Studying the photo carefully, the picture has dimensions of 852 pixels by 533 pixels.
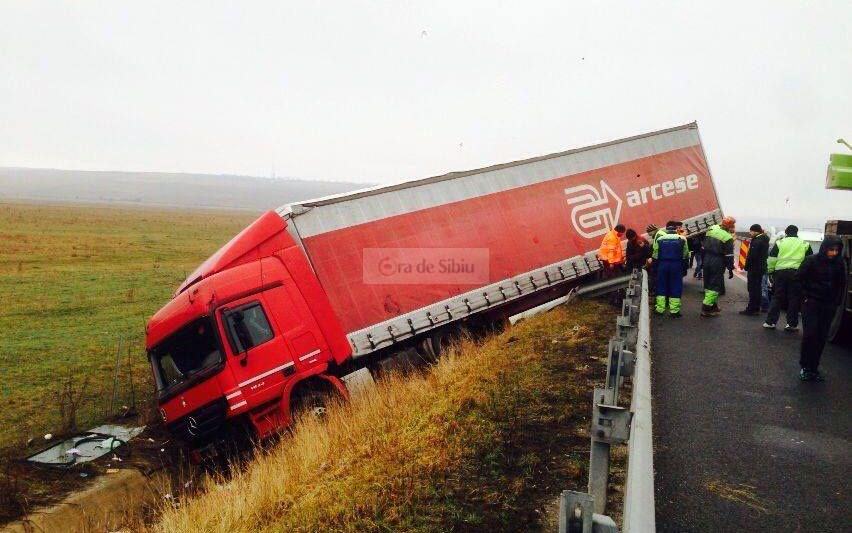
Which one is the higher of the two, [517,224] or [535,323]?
[517,224]

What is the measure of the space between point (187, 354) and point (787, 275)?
9285mm

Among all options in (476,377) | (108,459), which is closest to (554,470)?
(476,377)

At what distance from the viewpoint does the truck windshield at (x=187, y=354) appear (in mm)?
9062

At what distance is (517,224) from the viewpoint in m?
12.6

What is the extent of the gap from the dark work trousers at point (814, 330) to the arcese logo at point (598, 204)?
6.20 m

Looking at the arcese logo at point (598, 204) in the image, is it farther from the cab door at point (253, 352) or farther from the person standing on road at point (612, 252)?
the cab door at point (253, 352)

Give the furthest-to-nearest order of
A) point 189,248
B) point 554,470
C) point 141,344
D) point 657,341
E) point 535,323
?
point 189,248 → point 141,344 → point 535,323 → point 657,341 → point 554,470

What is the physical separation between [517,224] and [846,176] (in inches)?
214

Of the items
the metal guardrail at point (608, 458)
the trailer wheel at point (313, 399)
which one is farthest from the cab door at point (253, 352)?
the metal guardrail at point (608, 458)

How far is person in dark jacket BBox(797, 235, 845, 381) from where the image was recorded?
7.31 meters

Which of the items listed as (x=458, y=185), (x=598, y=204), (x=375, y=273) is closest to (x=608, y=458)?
(x=375, y=273)

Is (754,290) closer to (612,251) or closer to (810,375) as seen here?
(612,251)

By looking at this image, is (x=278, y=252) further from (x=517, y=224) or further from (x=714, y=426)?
(x=714, y=426)

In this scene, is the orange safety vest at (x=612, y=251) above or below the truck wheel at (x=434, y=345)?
above
